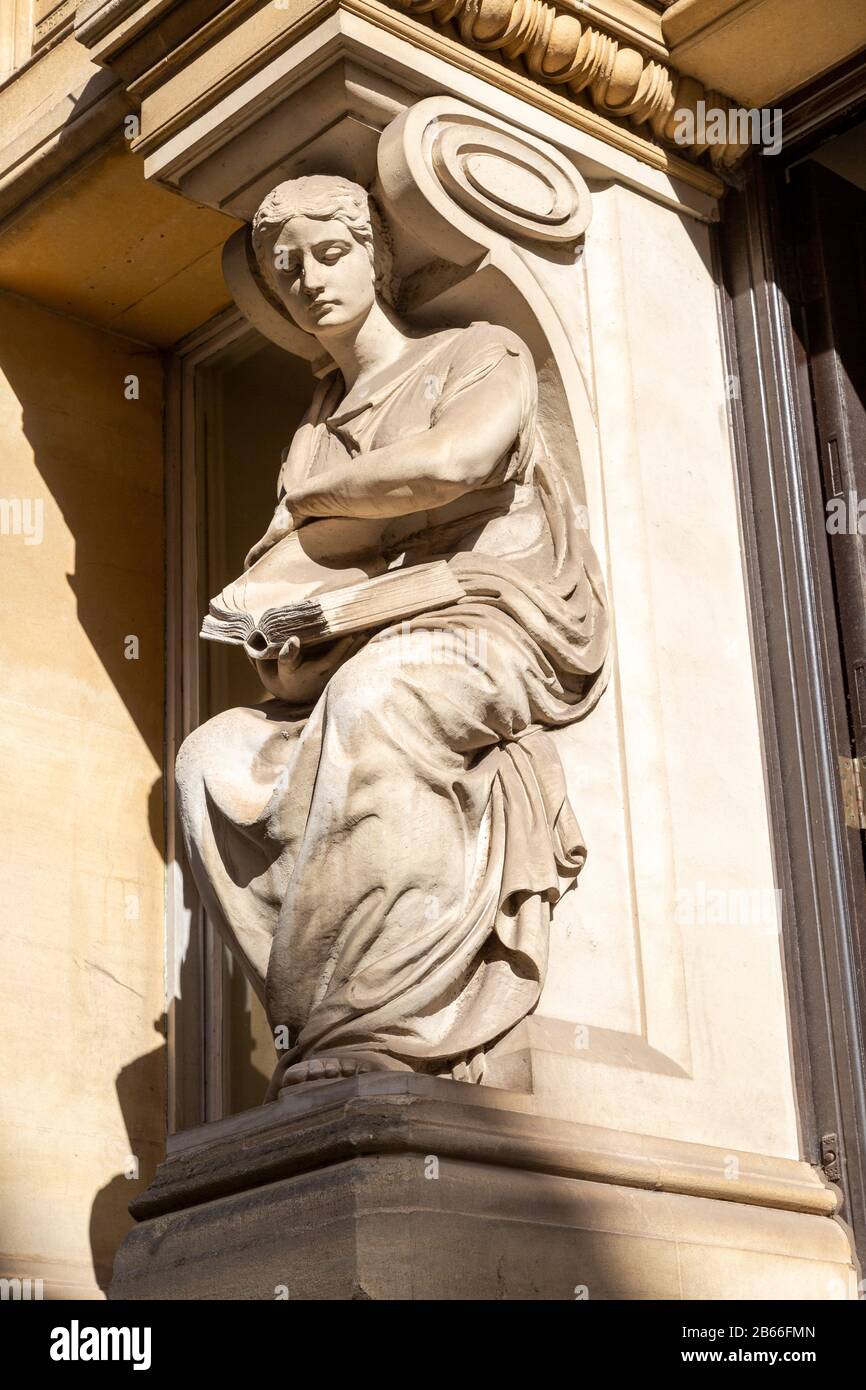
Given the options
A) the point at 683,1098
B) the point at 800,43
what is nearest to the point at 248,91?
the point at 800,43

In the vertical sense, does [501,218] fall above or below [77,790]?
above

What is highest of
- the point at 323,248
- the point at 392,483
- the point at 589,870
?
the point at 323,248

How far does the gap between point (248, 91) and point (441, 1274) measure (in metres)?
2.63

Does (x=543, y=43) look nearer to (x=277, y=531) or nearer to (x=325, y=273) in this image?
(x=325, y=273)

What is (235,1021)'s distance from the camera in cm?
580

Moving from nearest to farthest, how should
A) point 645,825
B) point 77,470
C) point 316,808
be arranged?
point 316,808 < point 645,825 < point 77,470

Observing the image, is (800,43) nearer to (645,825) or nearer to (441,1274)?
(645,825)

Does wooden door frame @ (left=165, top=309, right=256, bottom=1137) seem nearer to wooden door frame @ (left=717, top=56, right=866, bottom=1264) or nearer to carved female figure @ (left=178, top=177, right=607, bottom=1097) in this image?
carved female figure @ (left=178, top=177, right=607, bottom=1097)

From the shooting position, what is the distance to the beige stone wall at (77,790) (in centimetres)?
534

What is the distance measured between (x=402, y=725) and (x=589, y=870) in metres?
0.55

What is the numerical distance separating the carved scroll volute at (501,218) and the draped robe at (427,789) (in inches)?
4.9

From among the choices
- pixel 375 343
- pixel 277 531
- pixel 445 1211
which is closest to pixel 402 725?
pixel 277 531

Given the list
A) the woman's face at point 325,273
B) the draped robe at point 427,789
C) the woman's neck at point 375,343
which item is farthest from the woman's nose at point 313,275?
the draped robe at point 427,789

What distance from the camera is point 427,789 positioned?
4.08 meters
